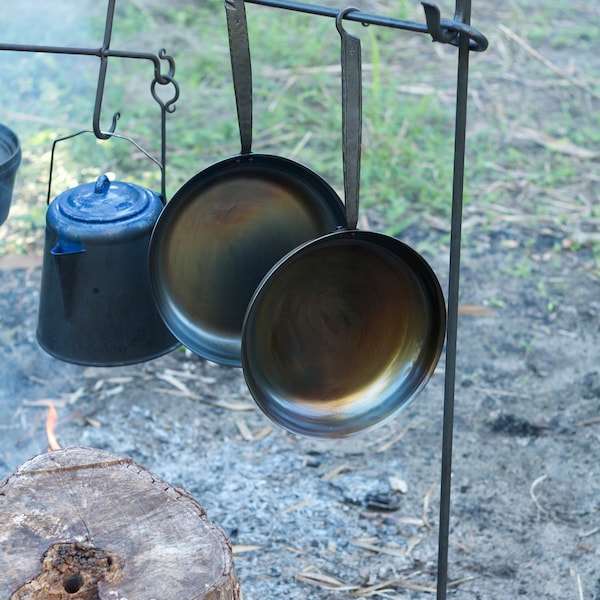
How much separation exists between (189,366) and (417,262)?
68.8 inches

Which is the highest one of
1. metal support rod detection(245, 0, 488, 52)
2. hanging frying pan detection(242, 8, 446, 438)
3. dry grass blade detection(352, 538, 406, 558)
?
metal support rod detection(245, 0, 488, 52)

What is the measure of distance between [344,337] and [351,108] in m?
0.60

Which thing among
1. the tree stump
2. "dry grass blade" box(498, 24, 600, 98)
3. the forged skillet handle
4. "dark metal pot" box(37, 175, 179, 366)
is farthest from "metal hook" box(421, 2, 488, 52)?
"dry grass blade" box(498, 24, 600, 98)

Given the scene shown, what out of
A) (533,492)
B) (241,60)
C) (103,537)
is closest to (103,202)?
(241,60)

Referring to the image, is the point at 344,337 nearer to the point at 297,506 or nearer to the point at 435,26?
the point at 435,26

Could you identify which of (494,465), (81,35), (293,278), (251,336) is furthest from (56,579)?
(81,35)

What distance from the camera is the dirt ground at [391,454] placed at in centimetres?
257

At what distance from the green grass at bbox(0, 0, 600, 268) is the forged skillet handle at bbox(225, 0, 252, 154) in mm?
2528

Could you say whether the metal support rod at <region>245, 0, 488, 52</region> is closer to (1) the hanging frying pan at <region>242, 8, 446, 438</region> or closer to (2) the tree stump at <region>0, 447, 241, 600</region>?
(1) the hanging frying pan at <region>242, 8, 446, 438</region>

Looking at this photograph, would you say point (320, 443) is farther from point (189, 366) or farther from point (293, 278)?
point (293, 278)

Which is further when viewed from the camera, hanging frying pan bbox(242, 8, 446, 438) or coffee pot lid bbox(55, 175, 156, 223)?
coffee pot lid bbox(55, 175, 156, 223)

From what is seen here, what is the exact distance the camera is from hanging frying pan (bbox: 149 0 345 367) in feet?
6.84

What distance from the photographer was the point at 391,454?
304 cm

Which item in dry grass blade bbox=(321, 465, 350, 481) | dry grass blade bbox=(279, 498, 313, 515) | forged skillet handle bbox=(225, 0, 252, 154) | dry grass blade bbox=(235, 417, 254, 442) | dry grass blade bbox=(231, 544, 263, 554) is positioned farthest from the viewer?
dry grass blade bbox=(235, 417, 254, 442)
